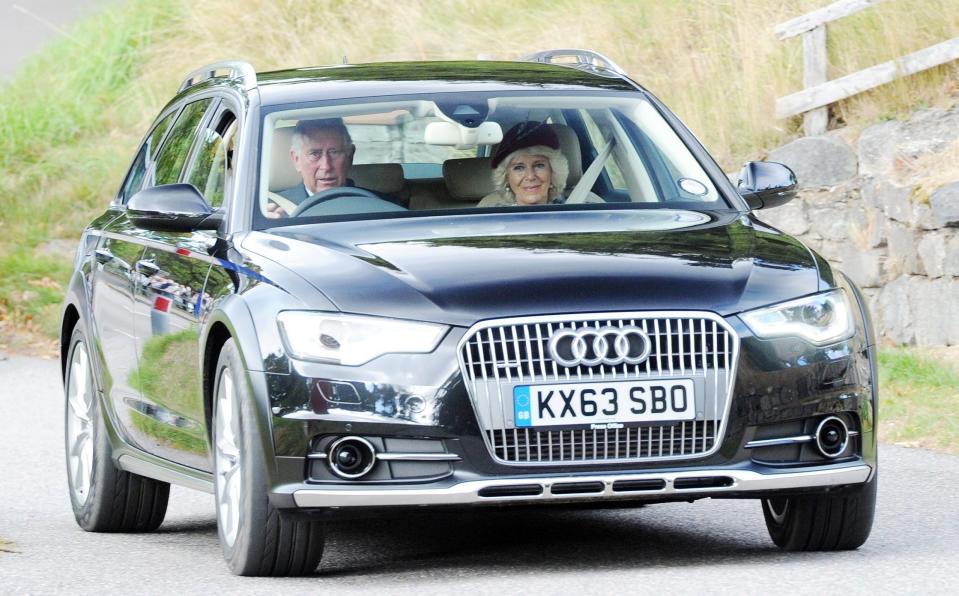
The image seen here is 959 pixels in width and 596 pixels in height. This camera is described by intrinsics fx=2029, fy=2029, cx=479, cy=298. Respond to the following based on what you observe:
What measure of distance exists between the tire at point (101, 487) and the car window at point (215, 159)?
110cm

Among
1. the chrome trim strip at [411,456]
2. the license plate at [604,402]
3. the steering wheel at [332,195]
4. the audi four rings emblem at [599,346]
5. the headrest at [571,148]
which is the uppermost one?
the headrest at [571,148]

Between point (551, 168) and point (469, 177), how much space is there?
0.31 metres

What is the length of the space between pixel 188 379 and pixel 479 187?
4.59 feet

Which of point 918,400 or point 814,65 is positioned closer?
point 918,400

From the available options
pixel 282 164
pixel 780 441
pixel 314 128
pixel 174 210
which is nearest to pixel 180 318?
pixel 174 210

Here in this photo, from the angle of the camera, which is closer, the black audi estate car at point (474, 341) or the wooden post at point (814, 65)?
the black audi estate car at point (474, 341)

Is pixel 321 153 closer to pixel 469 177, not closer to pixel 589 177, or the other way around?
pixel 469 177

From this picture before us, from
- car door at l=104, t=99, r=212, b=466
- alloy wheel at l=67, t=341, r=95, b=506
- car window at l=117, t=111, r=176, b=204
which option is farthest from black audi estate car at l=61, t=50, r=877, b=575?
car window at l=117, t=111, r=176, b=204

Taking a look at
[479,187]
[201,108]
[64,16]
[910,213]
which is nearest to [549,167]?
[479,187]

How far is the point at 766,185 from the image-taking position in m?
7.54

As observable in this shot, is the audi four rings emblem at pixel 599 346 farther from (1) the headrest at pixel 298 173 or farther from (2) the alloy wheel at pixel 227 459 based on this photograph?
(1) the headrest at pixel 298 173

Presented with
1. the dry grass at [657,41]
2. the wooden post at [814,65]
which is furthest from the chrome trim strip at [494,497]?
the wooden post at [814,65]

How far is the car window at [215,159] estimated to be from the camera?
761 cm

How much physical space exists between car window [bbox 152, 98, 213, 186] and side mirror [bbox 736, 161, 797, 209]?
2.25 metres
